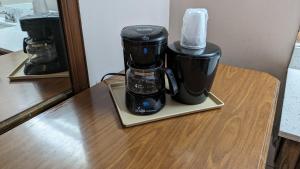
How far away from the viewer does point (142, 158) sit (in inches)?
22.5

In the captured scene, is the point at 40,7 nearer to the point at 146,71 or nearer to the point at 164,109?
the point at 146,71

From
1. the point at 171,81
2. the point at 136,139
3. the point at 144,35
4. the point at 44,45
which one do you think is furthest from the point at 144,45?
the point at 44,45

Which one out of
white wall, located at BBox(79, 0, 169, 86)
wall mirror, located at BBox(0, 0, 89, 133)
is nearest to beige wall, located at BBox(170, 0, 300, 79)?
white wall, located at BBox(79, 0, 169, 86)

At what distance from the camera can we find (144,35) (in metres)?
0.65

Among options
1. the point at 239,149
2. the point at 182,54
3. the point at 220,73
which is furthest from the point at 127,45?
the point at 220,73

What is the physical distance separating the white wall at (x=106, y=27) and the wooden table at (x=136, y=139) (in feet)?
0.56

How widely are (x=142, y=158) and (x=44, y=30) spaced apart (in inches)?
20.8

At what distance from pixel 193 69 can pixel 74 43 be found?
40 cm

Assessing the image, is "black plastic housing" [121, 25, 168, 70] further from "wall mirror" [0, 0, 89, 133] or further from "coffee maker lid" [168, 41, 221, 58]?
"wall mirror" [0, 0, 89, 133]

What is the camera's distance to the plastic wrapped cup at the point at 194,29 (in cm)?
70

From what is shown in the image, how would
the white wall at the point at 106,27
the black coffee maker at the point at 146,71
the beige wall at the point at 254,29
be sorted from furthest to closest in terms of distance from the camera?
the beige wall at the point at 254,29, the white wall at the point at 106,27, the black coffee maker at the point at 146,71

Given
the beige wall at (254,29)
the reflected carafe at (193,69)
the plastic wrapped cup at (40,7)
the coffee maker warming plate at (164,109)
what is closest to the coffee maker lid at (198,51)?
the reflected carafe at (193,69)

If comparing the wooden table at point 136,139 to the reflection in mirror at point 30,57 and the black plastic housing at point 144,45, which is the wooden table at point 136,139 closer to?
the reflection in mirror at point 30,57

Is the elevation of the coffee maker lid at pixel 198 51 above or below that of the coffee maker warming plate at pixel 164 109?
above
